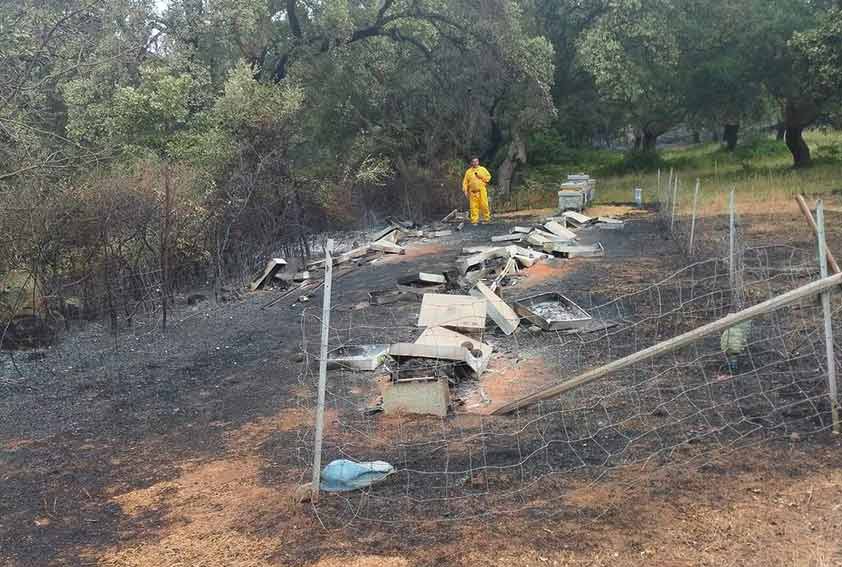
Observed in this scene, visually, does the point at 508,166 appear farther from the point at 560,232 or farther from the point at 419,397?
the point at 419,397

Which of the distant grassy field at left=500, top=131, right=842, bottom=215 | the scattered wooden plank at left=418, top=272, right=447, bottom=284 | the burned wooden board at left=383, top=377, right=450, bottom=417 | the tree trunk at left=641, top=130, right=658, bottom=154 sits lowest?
the distant grassy field at left=500, top=131, right=842, bottom=215

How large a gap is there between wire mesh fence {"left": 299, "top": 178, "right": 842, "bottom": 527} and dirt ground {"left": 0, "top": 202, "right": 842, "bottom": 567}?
2.1 inches

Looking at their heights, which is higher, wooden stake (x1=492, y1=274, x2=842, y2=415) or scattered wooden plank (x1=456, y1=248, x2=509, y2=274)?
wooden stake (x1=492, y1=274, x2=842, y2=415)

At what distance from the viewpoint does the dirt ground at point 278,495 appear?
380 centimetres

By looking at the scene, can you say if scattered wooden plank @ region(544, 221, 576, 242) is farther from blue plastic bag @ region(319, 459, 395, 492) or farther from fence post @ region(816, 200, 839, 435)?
blue plastic bag @ region(319, 459, 395, 492)

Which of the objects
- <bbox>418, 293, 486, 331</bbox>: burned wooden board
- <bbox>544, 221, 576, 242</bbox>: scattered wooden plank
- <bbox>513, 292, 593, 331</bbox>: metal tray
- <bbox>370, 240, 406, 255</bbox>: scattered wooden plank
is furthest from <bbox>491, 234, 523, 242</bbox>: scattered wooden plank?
<bbox>418, 293, 486, 331</bbox>: burned wooden board

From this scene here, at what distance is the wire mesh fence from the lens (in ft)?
14.9

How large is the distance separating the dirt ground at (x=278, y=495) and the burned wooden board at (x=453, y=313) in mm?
726

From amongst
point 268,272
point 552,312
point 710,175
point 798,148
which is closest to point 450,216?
point 268,272

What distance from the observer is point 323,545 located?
4.03m

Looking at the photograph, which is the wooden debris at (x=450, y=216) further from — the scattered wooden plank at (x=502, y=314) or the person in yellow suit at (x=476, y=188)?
the scattered wooden plank at (x=502, y=314)

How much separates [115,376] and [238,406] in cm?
212

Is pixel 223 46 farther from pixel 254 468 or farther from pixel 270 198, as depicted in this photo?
pixel 254 468

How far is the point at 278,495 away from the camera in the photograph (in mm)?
4730
